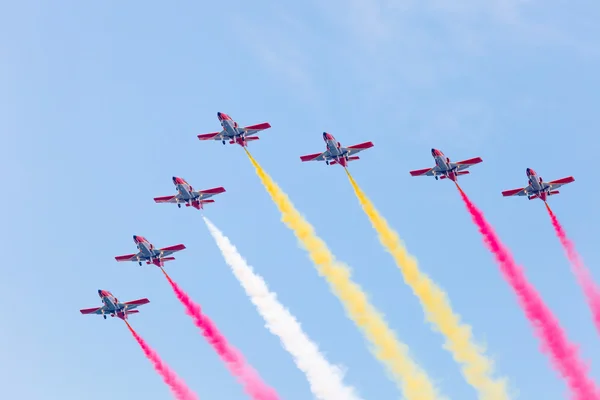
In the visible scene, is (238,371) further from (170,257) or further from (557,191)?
(557,191)

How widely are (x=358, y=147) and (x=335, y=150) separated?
2547mm

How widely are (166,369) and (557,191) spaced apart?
155 ft

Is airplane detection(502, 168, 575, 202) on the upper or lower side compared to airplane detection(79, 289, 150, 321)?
lower

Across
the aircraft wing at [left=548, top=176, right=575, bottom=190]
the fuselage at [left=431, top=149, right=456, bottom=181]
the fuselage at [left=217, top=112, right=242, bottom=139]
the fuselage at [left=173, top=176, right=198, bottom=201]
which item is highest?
the fuselage at [left=217, top=112, right=242, bottom=139]

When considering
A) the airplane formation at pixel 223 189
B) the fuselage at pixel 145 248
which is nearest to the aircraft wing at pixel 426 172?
the airplane formation at pixel 223 189

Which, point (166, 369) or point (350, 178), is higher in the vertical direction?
point (350, 178)

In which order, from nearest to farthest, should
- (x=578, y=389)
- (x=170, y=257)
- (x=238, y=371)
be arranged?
→ (x=578, y=389) < (x=238, y=371) < (x=170, y=257)

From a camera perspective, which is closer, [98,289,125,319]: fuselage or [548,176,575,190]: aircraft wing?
[548,176,575,190]: aircraft wing

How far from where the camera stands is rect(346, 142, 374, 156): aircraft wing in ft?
375

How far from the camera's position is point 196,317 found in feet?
380

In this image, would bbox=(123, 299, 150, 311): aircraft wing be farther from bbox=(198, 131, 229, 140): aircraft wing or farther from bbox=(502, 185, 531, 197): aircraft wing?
bbox=(502, 185, 531, 197): aircraft wing

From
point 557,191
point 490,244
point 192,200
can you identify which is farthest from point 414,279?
point 192,200

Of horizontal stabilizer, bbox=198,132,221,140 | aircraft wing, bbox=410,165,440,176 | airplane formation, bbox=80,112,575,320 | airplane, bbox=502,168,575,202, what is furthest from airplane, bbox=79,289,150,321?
airplane, bbox=502,168,575,202

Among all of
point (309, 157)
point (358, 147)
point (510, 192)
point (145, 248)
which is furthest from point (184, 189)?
point (510, 192)
